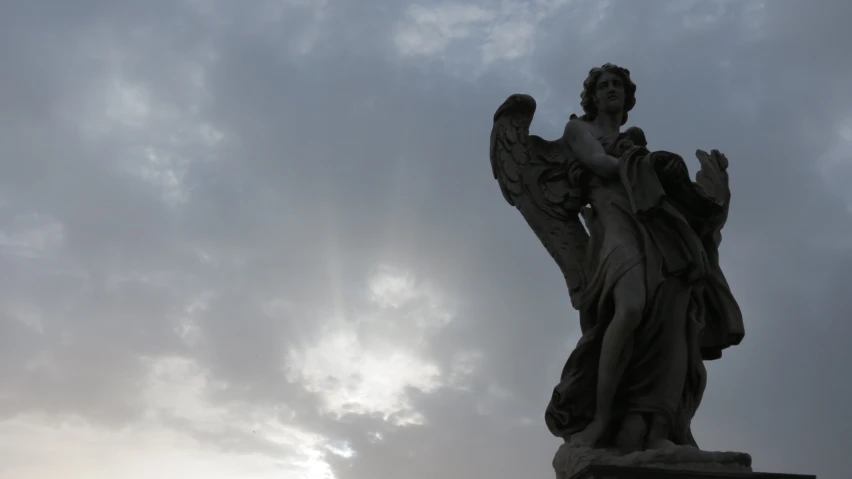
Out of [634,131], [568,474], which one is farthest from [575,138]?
A: [568,474]

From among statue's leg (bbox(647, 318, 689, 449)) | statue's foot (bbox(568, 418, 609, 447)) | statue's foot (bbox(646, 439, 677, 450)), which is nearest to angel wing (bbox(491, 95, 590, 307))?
statue's leg (bbox(647, 318, 689, 449))

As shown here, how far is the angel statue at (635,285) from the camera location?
636cm

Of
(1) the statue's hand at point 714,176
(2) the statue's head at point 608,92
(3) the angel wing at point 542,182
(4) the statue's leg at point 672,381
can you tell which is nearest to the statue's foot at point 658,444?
(4) the statue's leg at point 672,381

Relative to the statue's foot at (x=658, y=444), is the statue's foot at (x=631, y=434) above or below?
above

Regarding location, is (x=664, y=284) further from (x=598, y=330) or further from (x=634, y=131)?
(x=634, y=131)

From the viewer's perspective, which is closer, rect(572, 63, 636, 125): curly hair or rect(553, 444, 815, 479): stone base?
rect(553, 444, 815, 479): stone base

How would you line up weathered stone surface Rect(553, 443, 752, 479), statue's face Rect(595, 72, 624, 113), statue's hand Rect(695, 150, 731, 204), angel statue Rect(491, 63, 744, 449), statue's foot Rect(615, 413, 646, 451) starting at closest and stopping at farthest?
weathered stone surface Rect(553, 443, 752, 479) < statue's foot Rect(615, 413, 646, 451) < angel statue Rect(491, 63, 744, 449) < statue's hand Rect(695, 150, 731, 204) < statue's face Rect(595, 72, 624, 113)

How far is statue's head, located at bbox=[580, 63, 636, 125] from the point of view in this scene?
765 cm

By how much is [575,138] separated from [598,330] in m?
1.84

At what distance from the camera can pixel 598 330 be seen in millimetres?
6648

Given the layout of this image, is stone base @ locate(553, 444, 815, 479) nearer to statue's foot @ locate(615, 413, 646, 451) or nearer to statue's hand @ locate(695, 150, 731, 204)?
statue's foot @ locate(615, 413, 646, 451)

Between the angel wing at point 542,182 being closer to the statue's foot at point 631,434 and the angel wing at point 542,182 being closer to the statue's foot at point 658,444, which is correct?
the statue's foot at point 631,434

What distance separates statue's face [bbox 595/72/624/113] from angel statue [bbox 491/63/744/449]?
1.23 feet

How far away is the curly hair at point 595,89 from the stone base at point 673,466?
340 cm
